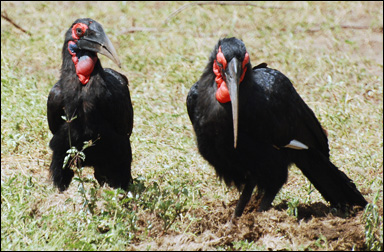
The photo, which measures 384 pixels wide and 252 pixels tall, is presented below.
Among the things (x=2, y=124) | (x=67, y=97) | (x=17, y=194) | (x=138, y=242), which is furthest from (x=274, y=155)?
(x=2, y=124)

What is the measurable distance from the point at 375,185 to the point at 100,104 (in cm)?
240

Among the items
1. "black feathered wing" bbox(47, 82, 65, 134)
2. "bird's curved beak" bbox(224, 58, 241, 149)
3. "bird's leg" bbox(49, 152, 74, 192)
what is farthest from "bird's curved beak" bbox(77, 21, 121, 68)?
"bird's curved beak" bbox(224, 58, 241, 149)

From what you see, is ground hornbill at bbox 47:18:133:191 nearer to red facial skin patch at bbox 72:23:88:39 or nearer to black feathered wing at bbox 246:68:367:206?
red facial skin patch at bbox 72:23:88:39

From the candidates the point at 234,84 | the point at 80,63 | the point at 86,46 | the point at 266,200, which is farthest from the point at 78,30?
the point at 266,200

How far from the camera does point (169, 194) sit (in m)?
4.26

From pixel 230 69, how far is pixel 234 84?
0.42ft

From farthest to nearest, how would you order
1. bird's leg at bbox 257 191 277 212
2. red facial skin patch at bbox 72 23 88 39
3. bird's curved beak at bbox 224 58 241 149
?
red facial skin patch at bbox 72 23 88 39 → bird's leg at bbox 257 191 277 212 → bird's curved beak at bbox 224 58 241 149

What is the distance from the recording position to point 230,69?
151 inches

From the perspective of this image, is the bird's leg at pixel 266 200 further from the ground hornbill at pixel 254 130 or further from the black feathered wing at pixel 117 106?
the black feathered wing at pixel 117 106

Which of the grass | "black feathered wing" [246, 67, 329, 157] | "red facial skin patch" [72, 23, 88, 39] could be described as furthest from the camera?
"red facial skin patch" [72, 23, 88, 39]

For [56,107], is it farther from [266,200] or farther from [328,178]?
[328,178]

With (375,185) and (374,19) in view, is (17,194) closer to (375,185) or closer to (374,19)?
(375,185)

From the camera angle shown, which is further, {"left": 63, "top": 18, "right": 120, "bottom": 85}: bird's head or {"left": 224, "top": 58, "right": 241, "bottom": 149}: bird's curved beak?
{"left": 63, "top": 18, "right": 120, "bottom": 85}: bird's head

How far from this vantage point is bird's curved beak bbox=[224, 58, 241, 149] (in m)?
3.69
